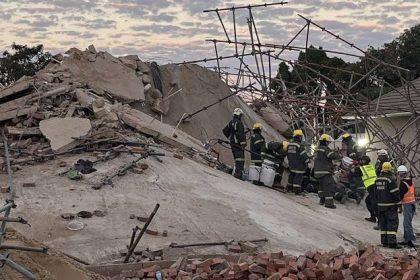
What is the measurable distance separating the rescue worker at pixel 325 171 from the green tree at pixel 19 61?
2569cm

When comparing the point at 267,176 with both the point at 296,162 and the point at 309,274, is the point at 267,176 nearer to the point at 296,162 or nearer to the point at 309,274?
the point at 296,162

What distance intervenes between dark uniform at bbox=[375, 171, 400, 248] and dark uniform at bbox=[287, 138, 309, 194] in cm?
361

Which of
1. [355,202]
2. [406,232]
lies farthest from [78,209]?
[355,202]

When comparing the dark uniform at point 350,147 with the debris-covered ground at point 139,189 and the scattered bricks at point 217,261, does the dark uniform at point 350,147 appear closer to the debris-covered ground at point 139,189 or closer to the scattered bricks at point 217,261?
the debris-covered ground at point 139,189

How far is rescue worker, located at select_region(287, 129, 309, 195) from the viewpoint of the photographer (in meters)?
15.2

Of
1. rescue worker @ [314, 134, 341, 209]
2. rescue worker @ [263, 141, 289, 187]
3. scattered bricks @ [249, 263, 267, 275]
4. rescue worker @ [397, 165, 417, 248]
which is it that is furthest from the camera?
rescue worker @ [263, 141, 289, 187]

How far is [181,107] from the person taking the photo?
18375 mm

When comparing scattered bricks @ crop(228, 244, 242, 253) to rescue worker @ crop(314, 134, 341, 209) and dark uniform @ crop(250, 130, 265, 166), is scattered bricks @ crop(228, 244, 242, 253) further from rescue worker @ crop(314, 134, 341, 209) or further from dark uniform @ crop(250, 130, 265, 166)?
dark uniform @ crop(250, 130, 265, 166)

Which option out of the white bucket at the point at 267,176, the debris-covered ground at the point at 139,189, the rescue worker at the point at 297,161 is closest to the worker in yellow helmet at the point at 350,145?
the debris-covered ground at the point at 139,189

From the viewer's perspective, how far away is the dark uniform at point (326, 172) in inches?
573

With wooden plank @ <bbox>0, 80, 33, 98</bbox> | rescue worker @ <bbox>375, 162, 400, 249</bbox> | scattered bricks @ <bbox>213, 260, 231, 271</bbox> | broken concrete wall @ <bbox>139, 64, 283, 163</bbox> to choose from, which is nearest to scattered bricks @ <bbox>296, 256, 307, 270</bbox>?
scattered bricks @ <bbox>213, 260, 231, 271</bbox>

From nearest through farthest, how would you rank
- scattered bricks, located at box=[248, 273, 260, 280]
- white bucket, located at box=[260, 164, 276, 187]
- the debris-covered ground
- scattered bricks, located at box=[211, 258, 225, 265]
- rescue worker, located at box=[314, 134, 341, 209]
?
scattered bricks, located at box=[248, 273, 260, 280], scattered bricks, located at box=[211, 258, 225, 265], the debris-covered ground, rescue worker, located at box=[314, 134, 341, 209], white bucket, located at box=[260, 164, 276, 187]

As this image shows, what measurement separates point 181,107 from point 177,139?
3432mm

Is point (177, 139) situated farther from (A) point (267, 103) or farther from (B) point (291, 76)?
(B) point (291, 76)
